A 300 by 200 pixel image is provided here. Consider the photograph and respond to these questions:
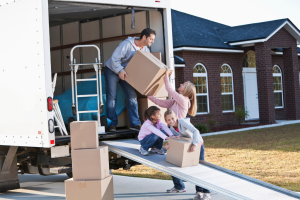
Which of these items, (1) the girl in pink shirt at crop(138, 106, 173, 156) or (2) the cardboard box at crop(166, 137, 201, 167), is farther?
(1) the girl in pink shirt at crop(138, 106, 173, 156)

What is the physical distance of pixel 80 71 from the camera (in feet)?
26.4

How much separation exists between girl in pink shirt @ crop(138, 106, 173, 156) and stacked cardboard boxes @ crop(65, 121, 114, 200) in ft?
2.35

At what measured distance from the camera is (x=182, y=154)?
4777mm

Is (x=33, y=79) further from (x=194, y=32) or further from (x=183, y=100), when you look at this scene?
(x=194, y=32)

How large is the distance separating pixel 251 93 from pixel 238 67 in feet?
4.91

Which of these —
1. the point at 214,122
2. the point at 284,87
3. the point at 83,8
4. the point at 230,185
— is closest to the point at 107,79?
the point at 83,8

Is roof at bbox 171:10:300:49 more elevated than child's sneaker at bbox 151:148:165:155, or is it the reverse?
roof at bbox 171:10:300:49

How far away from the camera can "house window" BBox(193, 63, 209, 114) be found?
53.7 feet

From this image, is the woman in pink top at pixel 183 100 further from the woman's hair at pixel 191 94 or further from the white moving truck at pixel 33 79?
the white moving truck at pixel 33 79

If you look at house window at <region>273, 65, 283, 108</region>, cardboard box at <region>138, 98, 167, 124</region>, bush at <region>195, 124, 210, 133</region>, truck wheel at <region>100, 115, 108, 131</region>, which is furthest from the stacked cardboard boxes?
house window at <region>273, 65, 283, 108</region>

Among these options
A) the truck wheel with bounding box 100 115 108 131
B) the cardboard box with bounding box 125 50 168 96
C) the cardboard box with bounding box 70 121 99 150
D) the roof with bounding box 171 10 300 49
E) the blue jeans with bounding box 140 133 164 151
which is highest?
the roof with bounding box 171 10 300 49

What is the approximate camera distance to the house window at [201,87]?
16.4 meters

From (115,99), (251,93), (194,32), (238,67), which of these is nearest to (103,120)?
(115,99)

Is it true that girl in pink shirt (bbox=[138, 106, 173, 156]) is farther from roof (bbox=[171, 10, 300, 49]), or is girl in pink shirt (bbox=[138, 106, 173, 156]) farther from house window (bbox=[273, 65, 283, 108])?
house window (bbox=[273, 65, 283, 108])
